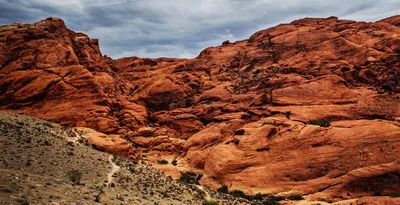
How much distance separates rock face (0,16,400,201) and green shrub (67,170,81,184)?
1307 cm

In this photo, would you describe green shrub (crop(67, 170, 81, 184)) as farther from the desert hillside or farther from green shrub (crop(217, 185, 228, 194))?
green shrub (crop(217, 185, 228, 194))

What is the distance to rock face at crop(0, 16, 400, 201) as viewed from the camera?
113 ft

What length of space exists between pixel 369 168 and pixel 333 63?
1011 inches

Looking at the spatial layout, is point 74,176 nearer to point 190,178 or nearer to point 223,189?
point 190,178

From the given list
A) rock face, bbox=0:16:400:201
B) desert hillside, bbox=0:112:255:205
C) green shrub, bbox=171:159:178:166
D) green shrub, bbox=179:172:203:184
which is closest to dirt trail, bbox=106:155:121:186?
desert hillside, bbox=0:112:255:205

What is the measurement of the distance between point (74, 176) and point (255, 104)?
32987mm

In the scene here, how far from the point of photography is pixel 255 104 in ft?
163

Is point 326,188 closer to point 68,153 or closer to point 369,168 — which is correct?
point 369,168

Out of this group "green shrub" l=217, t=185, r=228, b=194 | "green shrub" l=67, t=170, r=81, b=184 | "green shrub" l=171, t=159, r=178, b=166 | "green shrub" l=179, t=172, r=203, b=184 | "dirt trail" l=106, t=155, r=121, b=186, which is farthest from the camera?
"green shrub" l=171, t=159, r=178, b=166

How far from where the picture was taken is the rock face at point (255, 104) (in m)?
34.4

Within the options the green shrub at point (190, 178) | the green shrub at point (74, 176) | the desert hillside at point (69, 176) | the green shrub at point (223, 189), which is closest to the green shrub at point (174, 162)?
the green shrub at point (190, 178)

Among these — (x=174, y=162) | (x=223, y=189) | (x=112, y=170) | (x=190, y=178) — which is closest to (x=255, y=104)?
(x=174, y=162)

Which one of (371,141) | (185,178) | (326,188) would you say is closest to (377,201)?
(326,188)

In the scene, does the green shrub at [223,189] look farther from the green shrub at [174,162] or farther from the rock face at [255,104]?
the green shrub at [174,162]
